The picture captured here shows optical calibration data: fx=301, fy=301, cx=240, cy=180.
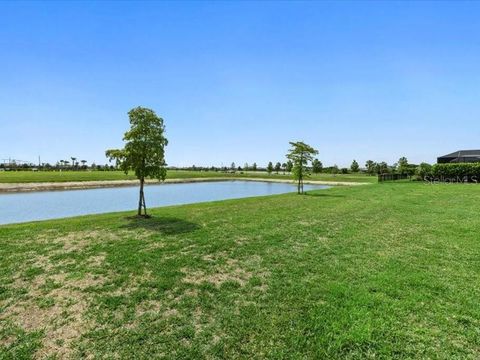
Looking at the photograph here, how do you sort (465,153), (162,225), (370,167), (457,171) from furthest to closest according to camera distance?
(370,167)
(465,153)
(457,171)
(162,225)

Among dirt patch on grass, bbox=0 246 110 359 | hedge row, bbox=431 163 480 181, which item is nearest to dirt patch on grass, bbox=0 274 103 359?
dirt patch on grass, bbox=0 246 110 359

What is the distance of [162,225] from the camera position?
956cm

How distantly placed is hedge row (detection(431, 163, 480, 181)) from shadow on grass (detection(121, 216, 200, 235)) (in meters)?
37.4

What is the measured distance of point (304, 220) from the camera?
10742 millimetres

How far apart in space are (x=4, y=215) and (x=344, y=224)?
1630 centimetres

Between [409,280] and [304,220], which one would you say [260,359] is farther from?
[304,220]

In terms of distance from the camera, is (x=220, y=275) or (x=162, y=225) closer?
(x=220, y=275)

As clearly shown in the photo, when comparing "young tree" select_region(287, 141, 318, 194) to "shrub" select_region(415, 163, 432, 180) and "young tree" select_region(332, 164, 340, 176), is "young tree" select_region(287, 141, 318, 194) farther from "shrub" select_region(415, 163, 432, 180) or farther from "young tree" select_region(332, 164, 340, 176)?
"young tree" select_region(332, 164, 340, 176)

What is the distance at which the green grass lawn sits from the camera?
354cm

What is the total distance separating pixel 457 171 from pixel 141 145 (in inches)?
1517

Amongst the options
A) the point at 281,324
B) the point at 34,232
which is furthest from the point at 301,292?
the point at 34,232

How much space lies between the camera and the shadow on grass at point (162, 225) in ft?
28.9

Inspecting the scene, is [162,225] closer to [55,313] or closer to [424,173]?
[55,313]

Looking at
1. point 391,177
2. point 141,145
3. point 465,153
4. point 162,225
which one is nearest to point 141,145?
point 141,145
